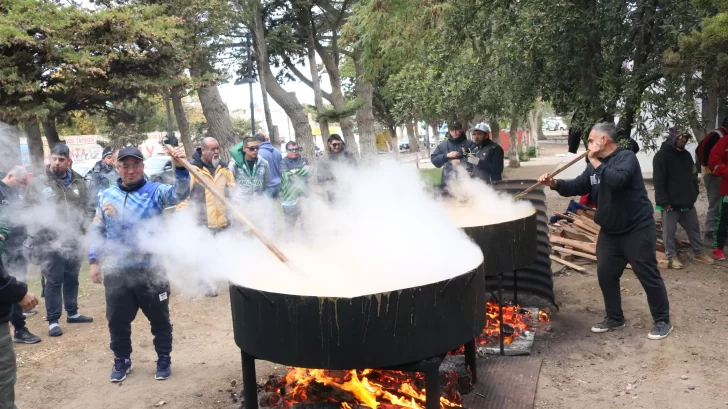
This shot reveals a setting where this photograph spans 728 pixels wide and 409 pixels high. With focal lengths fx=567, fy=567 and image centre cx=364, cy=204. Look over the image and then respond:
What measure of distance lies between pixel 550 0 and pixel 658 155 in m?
2.48

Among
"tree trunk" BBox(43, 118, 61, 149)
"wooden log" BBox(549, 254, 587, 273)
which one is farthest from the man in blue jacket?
"tree trunk" BBox(43, 118, 61, 149)

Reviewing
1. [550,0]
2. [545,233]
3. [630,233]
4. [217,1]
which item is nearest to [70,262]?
[545,233]

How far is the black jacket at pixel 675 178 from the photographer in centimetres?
718

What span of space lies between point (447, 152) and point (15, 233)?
200 inches

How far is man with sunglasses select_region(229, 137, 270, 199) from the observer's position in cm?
713

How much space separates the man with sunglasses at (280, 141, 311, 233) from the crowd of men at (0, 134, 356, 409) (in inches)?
0.6

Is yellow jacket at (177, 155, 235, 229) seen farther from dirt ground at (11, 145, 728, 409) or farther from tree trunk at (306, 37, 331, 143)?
tree trunk at (306, 37, 331, 143)

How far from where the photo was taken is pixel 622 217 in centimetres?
501

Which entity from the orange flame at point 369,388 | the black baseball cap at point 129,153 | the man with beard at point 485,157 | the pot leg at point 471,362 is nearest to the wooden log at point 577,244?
the man with beard at point 485,157

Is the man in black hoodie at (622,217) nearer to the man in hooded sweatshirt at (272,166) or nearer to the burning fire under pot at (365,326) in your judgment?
the burning fire under pot at (365,326)

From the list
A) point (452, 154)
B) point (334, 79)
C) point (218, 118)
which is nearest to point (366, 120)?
point (334, 79)

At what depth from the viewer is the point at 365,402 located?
3580mm

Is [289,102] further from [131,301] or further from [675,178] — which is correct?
[131,301]

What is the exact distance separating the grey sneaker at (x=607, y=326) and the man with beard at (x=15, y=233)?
5.59 meters
